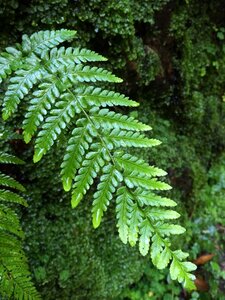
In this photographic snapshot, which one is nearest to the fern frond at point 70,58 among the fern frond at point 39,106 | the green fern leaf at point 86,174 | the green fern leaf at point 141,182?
the fern frond at point 39,106

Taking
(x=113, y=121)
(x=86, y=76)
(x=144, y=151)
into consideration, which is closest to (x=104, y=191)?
(x=113, y=121)

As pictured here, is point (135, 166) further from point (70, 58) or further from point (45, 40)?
point (45, 40)

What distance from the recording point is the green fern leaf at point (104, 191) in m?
1.47

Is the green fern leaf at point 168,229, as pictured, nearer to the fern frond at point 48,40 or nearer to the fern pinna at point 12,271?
the fern pinna at point 12,271

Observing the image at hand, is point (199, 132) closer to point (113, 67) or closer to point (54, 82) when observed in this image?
point (113, 67)

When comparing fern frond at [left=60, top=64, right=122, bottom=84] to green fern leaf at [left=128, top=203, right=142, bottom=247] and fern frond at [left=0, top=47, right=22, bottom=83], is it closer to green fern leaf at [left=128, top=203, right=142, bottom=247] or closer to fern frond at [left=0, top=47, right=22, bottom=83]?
fern frond at [left=0, top=47, right=22, bottom=83]

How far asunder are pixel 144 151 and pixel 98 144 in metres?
1.62

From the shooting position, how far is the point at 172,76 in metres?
3.48

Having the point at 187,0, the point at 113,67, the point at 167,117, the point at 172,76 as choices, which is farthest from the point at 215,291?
the point at 187,0

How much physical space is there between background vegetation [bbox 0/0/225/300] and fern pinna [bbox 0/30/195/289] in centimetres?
47

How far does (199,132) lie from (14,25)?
2.45 metres

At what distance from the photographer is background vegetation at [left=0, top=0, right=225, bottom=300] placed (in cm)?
249

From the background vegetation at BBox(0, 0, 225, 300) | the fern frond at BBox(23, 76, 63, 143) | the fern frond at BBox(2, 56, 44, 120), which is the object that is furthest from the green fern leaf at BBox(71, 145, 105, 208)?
the background vegetation at BBox(0, 0, 225, 300)

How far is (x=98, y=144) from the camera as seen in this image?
1577 millimetres
